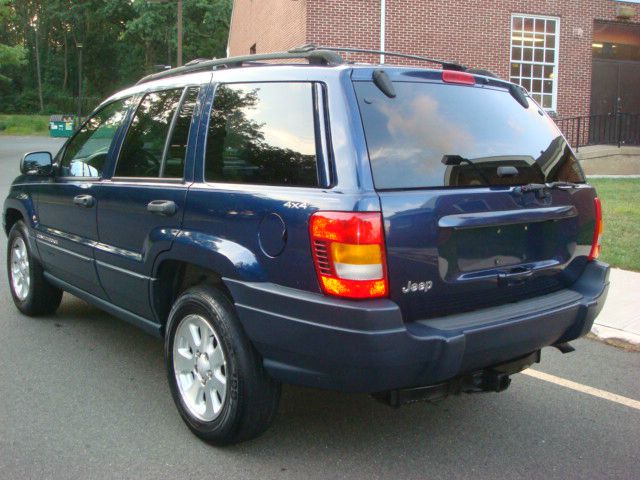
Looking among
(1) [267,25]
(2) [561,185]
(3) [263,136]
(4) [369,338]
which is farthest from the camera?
(1) [267,25]

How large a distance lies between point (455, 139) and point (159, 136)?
1.79 meters

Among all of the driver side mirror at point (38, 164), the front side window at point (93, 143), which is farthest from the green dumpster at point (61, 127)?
the front side window at point (93, 143)

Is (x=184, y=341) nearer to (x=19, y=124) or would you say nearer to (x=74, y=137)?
(x=74, y=137)

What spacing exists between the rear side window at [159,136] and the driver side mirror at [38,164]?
41.9 inches

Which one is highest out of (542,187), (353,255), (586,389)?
(542,187)

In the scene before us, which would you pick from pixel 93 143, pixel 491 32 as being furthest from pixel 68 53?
pixel 93 143

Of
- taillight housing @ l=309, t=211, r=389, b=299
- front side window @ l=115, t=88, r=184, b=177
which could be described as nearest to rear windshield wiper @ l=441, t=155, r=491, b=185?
taillight housing @ l=309, t=211, r=389, b=299

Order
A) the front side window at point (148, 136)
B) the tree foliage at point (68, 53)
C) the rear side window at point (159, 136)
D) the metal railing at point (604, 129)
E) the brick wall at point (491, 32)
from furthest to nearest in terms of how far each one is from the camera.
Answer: the tree foliage at point (68, 53) < the metal railing at point (604, 129) < the brick wall at point (491, 32) < the front side window at point (148, 136) < the rear side window at point (159, 136)

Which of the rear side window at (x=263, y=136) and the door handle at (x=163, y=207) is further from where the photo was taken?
the door handle at (x=163, y=207)

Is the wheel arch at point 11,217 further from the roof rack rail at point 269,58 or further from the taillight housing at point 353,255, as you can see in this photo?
the taillight housing at point 353,255

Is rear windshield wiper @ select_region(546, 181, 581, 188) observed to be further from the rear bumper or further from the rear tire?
the rear tire

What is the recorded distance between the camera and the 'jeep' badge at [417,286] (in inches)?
113

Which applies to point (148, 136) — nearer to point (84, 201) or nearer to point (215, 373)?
point (84, 201)

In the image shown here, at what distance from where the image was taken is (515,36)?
18156 millimetres
